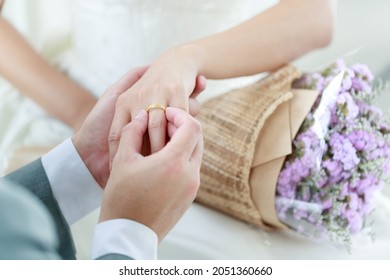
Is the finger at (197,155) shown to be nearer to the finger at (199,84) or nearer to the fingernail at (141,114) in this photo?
the fingernail at (141,114)

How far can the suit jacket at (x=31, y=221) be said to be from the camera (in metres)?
0.54

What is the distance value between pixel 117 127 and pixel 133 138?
0.27 feet

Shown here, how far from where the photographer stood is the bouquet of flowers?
818 millimetres

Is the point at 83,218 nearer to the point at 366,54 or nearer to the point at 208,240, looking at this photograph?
the point at 208,240

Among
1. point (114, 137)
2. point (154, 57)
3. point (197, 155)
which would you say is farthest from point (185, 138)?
point (154, 57)

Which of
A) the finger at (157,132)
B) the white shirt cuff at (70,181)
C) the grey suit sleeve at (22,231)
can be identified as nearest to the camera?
the grey suit sleeve at (22,231)

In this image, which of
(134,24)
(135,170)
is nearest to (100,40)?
(134,24)

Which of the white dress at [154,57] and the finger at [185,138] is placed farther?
the white dress at [154,57]

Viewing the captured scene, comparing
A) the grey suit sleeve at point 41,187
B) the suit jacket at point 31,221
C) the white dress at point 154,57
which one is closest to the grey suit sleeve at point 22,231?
the suit jacket at point 31,221

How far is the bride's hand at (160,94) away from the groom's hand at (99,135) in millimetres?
38

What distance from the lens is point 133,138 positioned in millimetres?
639

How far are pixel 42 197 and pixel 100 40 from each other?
0.38 m

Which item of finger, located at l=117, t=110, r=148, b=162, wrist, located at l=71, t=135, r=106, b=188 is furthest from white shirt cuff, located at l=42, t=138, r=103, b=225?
finger, located at l=117, t=110, r=148, b=162

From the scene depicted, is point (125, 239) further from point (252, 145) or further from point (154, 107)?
point (252, 145)
